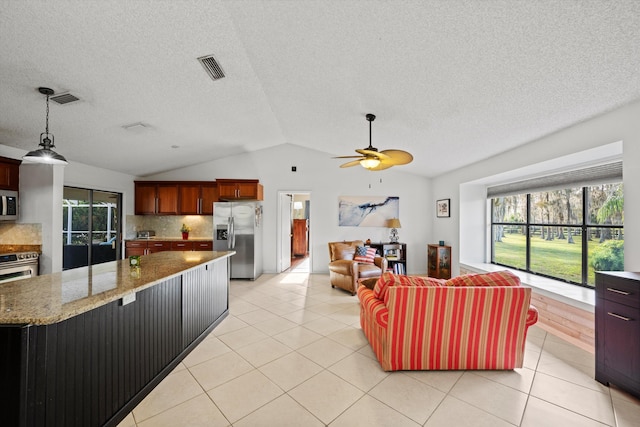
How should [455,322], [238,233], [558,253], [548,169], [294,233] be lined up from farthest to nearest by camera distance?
[294,233]
[238,233]
[558,253]
[548,169]
[455,322]

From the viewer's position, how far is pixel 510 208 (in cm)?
474

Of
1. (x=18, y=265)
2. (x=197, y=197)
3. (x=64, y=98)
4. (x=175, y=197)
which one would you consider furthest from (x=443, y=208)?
(x=18, y=265)

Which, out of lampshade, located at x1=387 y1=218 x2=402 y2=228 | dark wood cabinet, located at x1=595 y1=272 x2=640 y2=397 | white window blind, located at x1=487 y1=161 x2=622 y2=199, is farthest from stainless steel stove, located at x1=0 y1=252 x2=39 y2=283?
white window blind, located at x1=487 y1=161 x2=622 y2=199

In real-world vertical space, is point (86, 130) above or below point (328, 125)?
below

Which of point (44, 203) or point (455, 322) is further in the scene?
point (44, 203)

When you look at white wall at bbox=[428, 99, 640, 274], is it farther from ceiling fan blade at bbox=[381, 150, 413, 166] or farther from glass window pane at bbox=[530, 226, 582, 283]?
ceiling fan blade at bbox=[381, 150, 413, 166]

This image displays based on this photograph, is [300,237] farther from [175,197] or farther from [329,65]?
[329,65]

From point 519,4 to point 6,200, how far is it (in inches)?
237

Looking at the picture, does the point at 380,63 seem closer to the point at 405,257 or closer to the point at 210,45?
the point at 210,45

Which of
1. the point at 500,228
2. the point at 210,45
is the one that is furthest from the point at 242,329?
the point at 500,228

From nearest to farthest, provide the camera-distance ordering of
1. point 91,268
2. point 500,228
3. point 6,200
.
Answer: point 91,268 → point 6,200 → point 500,228

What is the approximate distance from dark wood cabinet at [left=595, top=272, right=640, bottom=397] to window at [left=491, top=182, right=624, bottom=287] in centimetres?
141

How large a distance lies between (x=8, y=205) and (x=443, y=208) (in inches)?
289

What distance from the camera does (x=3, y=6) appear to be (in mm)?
1812
